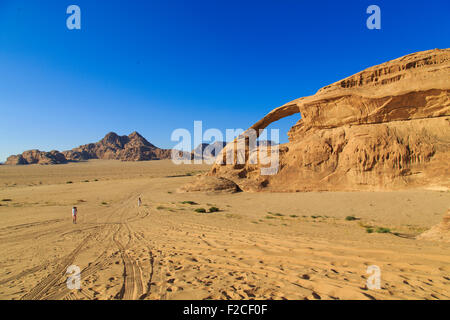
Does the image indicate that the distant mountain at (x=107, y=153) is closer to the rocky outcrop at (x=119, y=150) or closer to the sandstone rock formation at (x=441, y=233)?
the rocky outcrop at (x=119, y=150)

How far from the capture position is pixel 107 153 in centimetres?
13050

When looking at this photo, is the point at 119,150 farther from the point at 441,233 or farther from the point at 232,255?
the point at 441,233

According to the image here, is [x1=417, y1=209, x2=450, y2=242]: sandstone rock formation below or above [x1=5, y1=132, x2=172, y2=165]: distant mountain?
below

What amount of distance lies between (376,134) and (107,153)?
460 feet

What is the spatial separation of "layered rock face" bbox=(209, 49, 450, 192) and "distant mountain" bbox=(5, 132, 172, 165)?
4318 inches

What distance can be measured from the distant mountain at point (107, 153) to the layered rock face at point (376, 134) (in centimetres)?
10969

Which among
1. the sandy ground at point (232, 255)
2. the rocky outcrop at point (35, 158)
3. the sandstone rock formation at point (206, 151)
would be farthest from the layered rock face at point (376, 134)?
the rocky outcrop at point (35, 158)

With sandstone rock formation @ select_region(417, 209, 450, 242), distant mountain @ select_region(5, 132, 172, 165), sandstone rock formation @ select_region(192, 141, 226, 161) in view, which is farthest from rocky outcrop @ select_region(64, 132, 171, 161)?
sandstone rock formation @ select_region(417, 209, 450, 242)

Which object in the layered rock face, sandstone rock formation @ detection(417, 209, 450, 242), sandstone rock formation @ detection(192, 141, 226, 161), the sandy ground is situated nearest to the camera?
the sandy ground

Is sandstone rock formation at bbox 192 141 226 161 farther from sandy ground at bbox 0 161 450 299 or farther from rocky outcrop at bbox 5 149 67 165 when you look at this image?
sandy ground at bbox 0 161 450 299

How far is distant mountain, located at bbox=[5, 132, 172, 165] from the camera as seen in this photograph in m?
103

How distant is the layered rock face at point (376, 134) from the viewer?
45.6 feet

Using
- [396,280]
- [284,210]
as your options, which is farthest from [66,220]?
→ [396,280]
